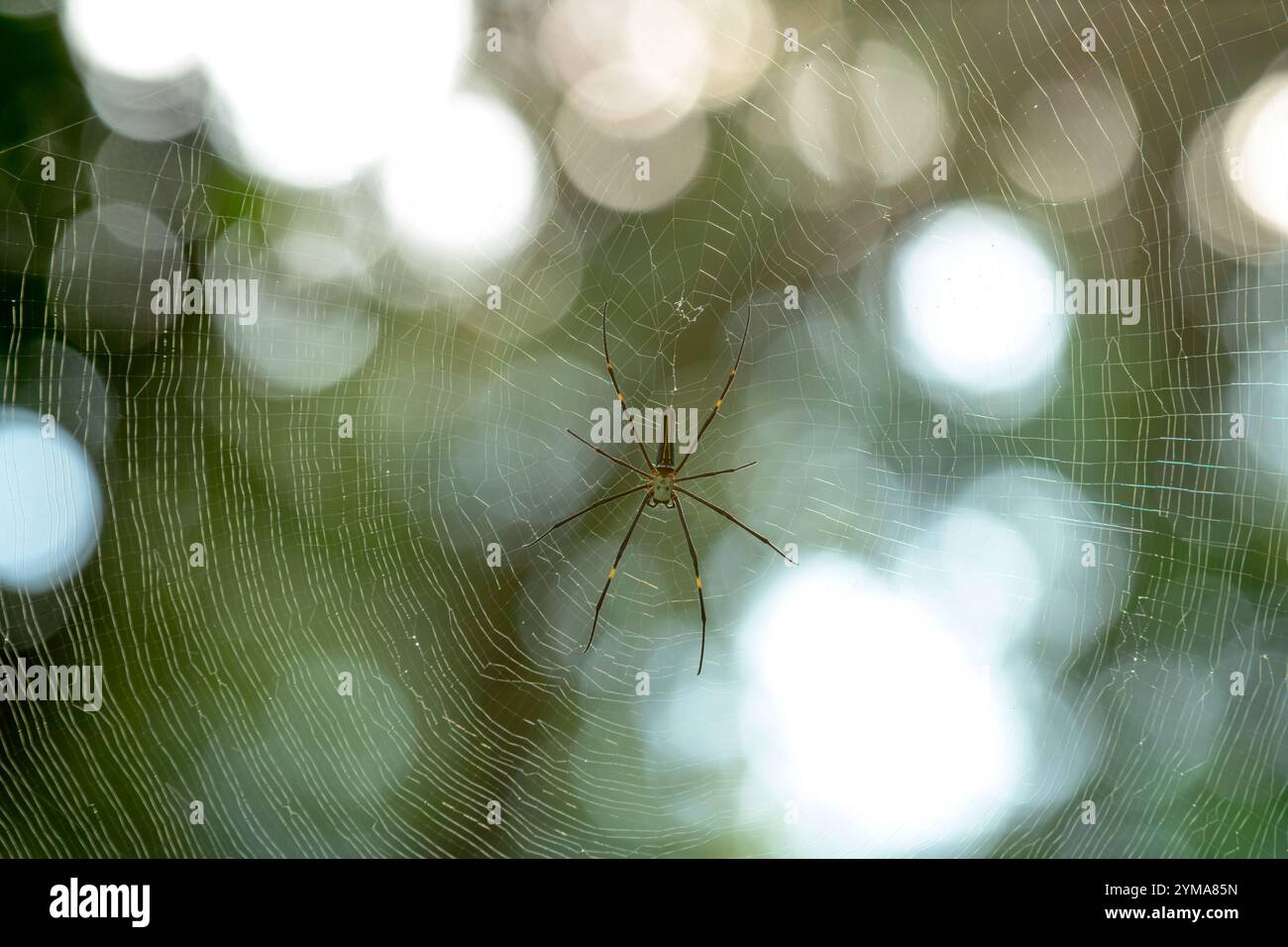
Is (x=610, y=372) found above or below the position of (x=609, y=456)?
above

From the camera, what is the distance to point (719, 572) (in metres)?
3.32

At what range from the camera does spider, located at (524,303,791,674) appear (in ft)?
9.77

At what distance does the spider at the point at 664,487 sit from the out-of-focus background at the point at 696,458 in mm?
70

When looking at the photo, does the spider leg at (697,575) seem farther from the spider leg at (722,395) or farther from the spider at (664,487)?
the spider leg at (722,395)

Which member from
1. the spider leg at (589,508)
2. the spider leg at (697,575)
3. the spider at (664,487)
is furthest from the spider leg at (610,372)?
the spider leg at (697,575)

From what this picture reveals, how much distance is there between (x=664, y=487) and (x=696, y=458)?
6.8 inches

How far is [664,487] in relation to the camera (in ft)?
10.4

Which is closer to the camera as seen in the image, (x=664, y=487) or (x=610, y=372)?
(x=610, y=372)

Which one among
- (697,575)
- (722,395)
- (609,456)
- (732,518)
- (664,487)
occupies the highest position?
(722,395)

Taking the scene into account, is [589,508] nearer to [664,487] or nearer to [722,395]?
[664,487]

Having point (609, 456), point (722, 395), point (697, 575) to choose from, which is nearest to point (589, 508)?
point (609, 456)

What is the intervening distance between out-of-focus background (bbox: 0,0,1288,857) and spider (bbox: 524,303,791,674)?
0.23 ft

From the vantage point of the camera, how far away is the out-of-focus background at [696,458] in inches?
117

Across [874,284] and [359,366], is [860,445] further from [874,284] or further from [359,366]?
[359,366]
